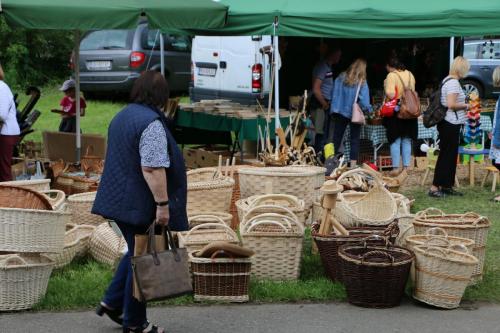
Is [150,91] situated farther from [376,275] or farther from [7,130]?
[7,130]

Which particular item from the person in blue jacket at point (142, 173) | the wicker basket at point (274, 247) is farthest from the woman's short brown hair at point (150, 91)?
the wicker basket at point (274, 247)

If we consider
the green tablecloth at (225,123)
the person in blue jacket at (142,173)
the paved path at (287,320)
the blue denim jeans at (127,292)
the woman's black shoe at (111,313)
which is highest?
the person in blue jacket at (142,173)

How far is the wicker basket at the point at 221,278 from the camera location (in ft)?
19.5

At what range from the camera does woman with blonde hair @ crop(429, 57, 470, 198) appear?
959 cm

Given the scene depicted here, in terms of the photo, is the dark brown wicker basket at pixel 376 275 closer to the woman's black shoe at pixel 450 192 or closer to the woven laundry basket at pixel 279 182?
the woven laundry basket at pixel 279 182

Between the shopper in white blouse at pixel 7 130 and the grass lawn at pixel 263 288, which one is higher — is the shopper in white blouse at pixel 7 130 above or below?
above

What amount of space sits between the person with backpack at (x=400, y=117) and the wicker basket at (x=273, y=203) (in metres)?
3.66

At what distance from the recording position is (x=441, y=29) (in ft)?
33.1

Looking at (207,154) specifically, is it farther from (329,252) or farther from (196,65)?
(329,252)

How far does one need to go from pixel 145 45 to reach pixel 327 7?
27.0 ft

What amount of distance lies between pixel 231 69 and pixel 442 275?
7.16 metres


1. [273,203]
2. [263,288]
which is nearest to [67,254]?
[263,288]

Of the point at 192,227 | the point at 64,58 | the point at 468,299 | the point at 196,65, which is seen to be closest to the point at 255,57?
the point at 196,65

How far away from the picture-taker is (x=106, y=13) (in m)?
8.83
